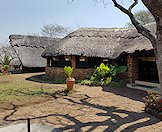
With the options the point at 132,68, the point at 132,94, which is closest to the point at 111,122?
the point at 132,94

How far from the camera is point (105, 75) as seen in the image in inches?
609

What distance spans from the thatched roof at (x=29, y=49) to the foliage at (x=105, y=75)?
10.6 meters

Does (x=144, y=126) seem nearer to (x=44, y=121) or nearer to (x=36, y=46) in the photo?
(x=44, y=121)

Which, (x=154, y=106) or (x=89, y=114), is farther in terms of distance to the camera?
(x=89, y=114)

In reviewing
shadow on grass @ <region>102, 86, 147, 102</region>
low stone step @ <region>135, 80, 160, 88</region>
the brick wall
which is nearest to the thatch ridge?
the brick wall

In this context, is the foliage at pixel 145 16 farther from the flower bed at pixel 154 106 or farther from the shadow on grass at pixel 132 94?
the flower bed at pixel 154 106

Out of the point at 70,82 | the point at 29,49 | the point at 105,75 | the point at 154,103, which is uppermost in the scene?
the point at 29,49

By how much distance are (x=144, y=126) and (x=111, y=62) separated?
10.7 meters

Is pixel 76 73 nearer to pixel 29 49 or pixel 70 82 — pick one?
pixel 70 82

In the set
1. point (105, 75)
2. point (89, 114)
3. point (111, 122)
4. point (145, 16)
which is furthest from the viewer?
point (145, 16)

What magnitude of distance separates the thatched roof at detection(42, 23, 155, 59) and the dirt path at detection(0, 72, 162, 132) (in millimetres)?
6500

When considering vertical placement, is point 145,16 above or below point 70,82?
above

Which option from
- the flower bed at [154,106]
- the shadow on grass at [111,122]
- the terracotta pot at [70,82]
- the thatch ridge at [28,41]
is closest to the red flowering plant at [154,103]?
the flower bed at [154,106]

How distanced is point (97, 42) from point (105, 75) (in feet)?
14.4
